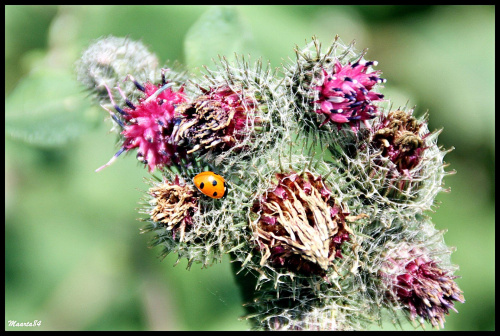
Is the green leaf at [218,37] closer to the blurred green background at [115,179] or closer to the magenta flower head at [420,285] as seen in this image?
the blurred green background at [115,179]

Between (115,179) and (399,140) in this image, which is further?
(115,179)

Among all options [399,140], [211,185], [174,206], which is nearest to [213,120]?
[211,185]

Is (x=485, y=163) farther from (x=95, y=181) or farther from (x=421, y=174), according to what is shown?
(x=95, y=181)

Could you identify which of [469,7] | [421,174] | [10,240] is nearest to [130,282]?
[10,240]

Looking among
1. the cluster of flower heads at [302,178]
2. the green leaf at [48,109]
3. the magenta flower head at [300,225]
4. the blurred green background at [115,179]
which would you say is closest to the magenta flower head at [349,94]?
the cluster of flower heads at [302,178]

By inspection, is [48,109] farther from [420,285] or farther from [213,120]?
[420,285]

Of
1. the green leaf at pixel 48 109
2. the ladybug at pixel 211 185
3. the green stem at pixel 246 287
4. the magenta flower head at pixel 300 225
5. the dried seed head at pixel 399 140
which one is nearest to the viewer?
the magenta flower head at pixel 300 225
